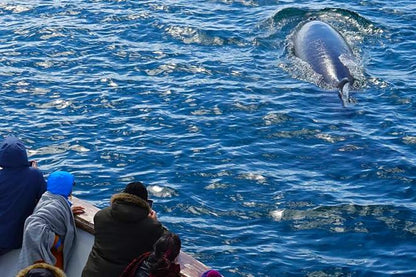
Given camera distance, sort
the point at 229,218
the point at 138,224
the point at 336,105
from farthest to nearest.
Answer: the point at 336,105
the point at 229,218
the point at 138,224

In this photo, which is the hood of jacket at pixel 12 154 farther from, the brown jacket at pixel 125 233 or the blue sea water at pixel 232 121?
the blue sea water at pixel 232 121

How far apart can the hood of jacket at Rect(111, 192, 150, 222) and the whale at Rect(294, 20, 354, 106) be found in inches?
452

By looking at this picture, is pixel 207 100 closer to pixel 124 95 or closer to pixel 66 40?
pixel 124 95

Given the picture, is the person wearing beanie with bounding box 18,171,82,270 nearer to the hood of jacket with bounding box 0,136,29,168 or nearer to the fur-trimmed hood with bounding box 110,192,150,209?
the hood of jacket with bounding box 0,136,29,168

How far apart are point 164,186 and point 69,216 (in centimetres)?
563

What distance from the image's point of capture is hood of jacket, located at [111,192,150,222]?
1034 cm

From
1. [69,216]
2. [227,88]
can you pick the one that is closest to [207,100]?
[227,88]

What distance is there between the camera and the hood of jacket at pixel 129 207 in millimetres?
10336

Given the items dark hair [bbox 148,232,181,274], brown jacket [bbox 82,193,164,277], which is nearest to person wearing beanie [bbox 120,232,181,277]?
dark hair [bbox 148,232,181,274]

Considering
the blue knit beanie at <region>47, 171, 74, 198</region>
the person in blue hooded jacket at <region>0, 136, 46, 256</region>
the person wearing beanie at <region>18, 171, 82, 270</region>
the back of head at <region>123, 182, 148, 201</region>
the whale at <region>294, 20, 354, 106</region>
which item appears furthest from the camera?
the whale at <region>294, 20, 354, 106</region>

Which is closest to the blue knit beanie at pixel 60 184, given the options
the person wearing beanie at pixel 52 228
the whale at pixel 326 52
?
the person wearing beanie at pixel 52 228

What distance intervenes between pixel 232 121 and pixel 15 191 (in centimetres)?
927

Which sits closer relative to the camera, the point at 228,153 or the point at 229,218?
the point at 229,218

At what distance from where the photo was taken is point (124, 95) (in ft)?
72.4
